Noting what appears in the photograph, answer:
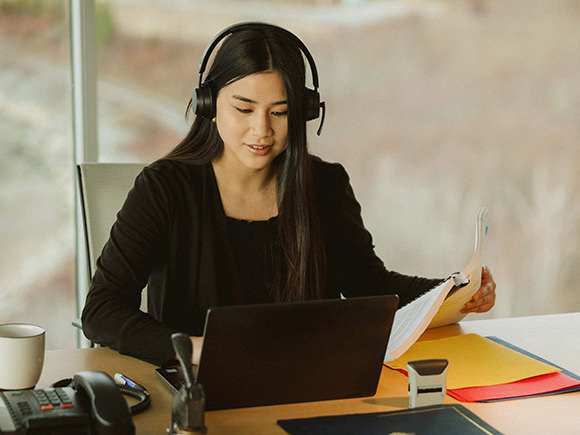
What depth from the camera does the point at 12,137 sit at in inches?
104

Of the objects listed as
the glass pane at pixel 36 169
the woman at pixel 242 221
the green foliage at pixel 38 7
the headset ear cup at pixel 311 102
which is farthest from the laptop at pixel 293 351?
the green foliage at pixel 38 7

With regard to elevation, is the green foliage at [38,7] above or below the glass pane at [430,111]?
above

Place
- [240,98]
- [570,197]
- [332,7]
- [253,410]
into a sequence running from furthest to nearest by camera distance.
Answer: [570,197] → [332,7] → [240,98] → [253,410]

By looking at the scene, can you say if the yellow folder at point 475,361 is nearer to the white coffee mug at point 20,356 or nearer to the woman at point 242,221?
the woman at point 242,221

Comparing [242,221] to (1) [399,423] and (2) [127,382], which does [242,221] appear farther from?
(1) [399,423]

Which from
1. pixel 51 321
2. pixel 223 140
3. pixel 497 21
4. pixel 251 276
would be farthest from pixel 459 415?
pixel 497 21

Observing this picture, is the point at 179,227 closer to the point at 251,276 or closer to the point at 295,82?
the point at 251,276

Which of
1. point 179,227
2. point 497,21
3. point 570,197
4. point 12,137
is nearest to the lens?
point 179,227

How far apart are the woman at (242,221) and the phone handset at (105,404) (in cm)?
38

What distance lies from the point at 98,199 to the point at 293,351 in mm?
853

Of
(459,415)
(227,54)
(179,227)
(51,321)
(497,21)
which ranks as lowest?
(51,321)

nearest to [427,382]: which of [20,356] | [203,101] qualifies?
[20,356]

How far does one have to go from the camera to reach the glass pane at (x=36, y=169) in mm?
2596

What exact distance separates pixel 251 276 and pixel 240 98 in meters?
0.40
